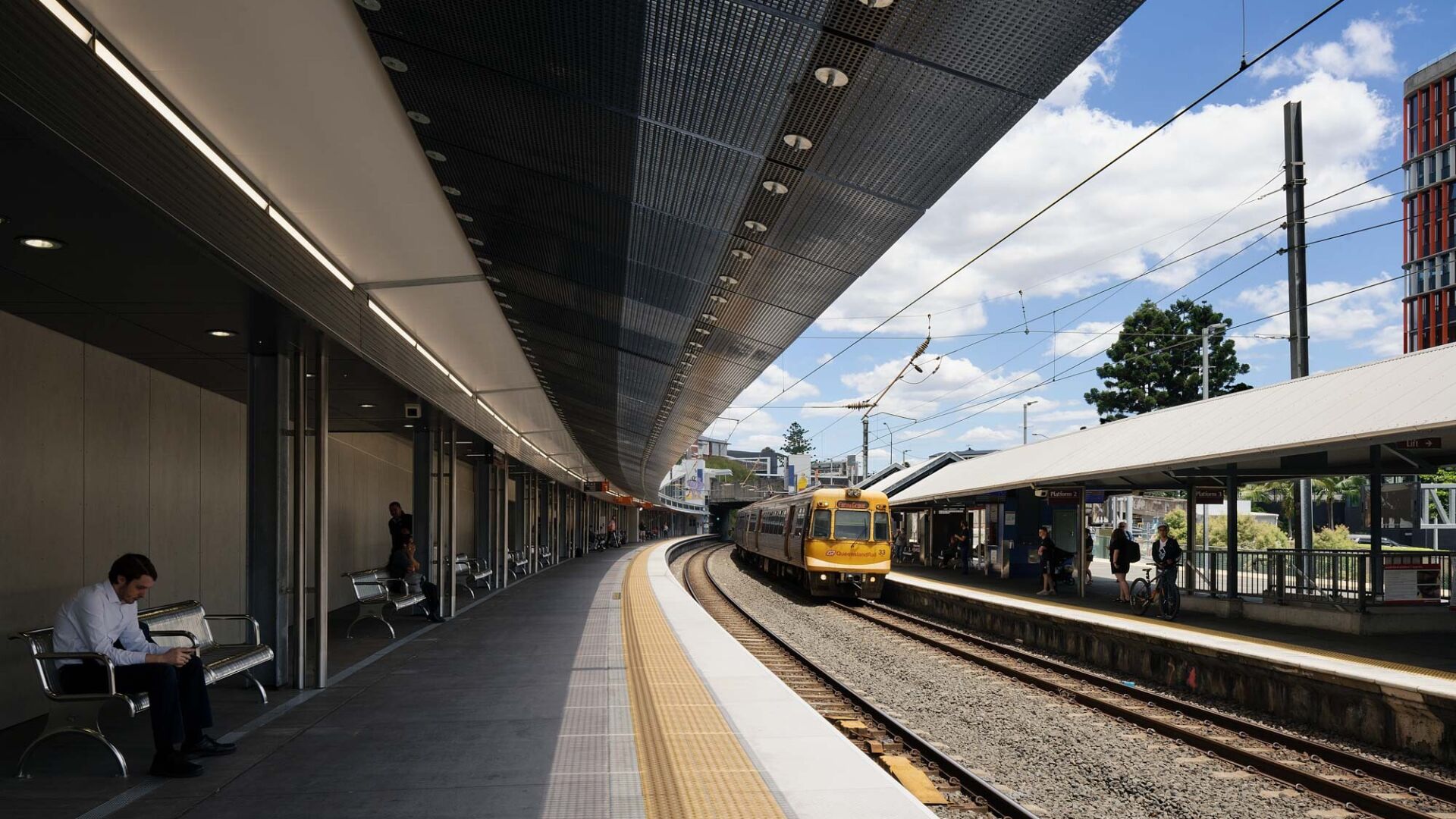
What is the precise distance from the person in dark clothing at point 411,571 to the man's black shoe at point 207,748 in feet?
26.2

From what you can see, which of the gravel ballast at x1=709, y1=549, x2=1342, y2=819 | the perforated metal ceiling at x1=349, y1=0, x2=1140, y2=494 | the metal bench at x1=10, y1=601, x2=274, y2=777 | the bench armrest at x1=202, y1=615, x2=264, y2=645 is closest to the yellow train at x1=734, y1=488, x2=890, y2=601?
the gravel ballast at x1=709, y1=549, x2=1342, y2=819

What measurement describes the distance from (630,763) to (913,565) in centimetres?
3488

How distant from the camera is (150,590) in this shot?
1023 cm

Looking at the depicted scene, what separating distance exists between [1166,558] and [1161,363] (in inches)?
1770

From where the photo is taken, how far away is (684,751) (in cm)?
712

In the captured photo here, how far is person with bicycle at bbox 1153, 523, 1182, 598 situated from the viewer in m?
17.1

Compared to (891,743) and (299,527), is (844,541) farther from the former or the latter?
(299,527)

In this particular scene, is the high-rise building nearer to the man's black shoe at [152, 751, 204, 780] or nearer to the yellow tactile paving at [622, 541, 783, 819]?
the yellow tactile paving at [622, 541, 783, 819]

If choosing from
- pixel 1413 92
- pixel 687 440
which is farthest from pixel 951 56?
pixel 1413 92

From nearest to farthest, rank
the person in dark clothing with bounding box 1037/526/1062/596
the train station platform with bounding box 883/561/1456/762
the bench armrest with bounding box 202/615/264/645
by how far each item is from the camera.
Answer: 1. the bench armrest with bounding box 202/615/264/645
2. the train station platform with bounding box 883/561/1456/762
3. the person in dark clothing with bounding box 1037/526/1062/596

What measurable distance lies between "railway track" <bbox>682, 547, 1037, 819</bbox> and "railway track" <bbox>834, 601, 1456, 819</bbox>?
2.54 m

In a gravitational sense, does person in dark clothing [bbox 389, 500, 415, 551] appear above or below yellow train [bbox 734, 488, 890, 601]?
above

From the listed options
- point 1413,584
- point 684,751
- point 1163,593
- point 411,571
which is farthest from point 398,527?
point 1413,584

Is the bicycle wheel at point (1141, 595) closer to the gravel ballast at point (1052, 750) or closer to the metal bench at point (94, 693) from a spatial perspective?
the gravel ballast at point (1052, 750)
